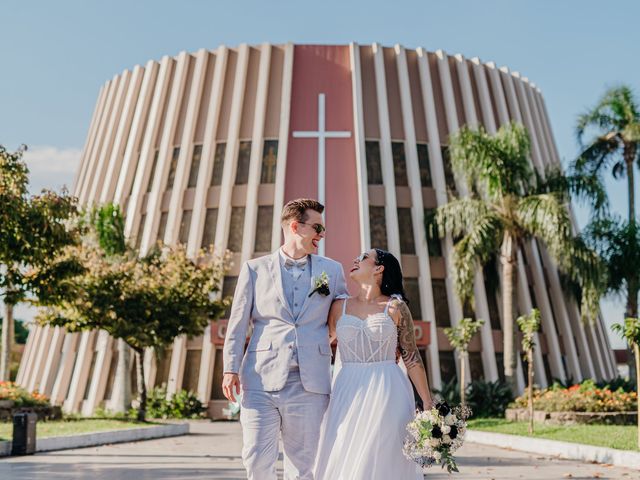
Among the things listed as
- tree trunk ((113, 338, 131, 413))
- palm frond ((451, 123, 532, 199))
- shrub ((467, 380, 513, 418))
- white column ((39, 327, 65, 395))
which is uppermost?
palm frond ((451, 123, 532, 199))

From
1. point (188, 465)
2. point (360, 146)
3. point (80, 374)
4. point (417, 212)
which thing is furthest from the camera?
point (360, 146)

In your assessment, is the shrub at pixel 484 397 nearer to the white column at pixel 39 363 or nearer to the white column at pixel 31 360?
the white column at pixel 39 363

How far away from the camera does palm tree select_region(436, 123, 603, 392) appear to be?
2653 cm

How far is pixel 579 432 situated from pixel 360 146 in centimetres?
1767

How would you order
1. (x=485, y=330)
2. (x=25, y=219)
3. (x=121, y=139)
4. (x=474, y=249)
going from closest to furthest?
(x=25, y=219), (x=474, y=249), (x=485, y=330), (x=121, y=139)

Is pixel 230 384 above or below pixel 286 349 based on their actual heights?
below

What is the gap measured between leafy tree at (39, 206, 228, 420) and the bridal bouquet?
58.4 feet

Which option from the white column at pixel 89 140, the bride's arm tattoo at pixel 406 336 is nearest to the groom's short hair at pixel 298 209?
the bride's arm tattoo at pixel 406 336

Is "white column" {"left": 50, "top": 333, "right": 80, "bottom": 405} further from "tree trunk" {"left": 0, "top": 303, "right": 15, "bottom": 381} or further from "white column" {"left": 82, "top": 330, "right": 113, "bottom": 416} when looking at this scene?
"tree trunk" {"left": 0, "top": 303, "right": 15, "bottom": 381}

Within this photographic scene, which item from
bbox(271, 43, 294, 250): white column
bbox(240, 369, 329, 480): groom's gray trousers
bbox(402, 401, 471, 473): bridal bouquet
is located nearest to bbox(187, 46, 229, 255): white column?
bbox(271, 43, 294, 250): white column

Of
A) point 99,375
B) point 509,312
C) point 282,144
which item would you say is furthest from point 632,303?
point 99,375

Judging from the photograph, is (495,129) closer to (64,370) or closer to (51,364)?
(64,370)

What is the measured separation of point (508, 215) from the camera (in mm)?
27672

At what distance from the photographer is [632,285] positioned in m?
32.1
